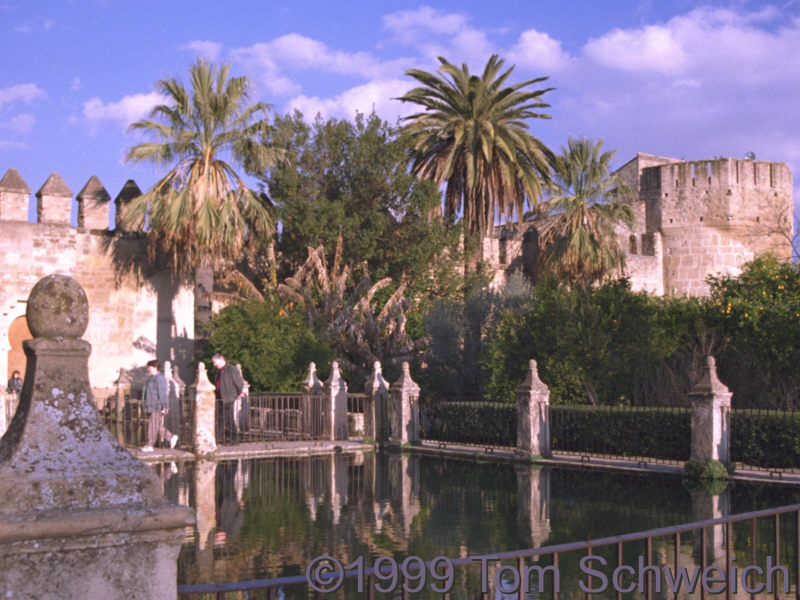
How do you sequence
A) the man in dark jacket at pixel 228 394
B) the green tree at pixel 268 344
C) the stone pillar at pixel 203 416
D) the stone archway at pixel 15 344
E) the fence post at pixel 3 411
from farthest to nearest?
the stone archway at pixel 15 344 → the green tree at pixel 268 344 → the man in dark jacket at pixel 228 394 → the stone pillar at pixel 203 416 → the fence post at pixel 3 411

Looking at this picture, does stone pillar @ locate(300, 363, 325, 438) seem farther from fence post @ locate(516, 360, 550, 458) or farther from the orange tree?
the orange tree

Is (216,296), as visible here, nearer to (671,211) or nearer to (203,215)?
(203,215)

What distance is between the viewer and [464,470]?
1573 cm

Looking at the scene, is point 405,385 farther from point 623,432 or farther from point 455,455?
point 623,432

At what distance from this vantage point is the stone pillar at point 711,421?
13.8 m

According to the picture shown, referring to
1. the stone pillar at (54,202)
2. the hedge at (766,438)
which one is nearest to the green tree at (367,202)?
the stone pillar at (54,202)

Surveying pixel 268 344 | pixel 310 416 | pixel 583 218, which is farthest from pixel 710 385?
pixel 583 218

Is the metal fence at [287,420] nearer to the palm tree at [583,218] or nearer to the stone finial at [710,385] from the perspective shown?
the stone finial at [710,385]

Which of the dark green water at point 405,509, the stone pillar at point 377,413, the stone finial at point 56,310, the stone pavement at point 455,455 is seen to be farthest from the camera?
the stone pillar at point 377,413

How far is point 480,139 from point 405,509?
64.4 ft

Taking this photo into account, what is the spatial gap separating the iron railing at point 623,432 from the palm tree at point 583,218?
40.7ft

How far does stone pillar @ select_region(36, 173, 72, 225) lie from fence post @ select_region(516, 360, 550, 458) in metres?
15.1

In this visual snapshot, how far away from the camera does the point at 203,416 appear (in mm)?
16984

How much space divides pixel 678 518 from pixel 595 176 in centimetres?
2122
